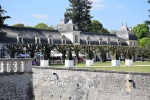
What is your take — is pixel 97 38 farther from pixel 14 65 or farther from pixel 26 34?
pixel 14 65

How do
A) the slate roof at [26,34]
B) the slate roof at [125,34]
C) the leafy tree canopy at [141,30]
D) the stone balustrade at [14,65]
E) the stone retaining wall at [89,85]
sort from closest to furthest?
the stone balustrade at [14,65]
the stone retaining wall at [89,85]
the slate roof at [26,34]
the slate roof at [125,34]
the leafy tree canopy at [141,30]

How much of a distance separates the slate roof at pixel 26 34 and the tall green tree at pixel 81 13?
16089 mm

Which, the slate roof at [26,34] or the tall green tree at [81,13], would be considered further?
the tall green tree at [81,13]

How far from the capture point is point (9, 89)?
38.6 ft

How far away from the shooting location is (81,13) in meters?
70.8

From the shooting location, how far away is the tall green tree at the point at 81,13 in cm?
7050

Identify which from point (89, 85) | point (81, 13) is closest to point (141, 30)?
point (81, 13)

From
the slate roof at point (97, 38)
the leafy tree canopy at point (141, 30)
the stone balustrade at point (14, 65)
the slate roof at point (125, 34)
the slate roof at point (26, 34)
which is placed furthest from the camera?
the leafy tree canopy at point (141, 30)

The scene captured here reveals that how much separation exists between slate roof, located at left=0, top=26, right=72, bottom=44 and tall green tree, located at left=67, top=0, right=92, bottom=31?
1609 centimetres

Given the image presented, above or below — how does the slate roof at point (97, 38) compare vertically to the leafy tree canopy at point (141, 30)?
below

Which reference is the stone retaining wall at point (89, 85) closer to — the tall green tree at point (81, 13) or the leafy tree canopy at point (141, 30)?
the tall green tree at point (81, 13)

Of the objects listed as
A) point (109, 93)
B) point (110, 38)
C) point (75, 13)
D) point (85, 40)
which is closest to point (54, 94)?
point (109, 93)

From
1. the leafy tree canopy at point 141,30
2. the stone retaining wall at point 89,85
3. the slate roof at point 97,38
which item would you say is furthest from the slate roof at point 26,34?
the leafy tree canopy at point 141,30

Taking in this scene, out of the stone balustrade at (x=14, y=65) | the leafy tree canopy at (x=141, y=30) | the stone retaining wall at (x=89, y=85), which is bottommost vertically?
the stone retaining wall at (x=89, y=85)
